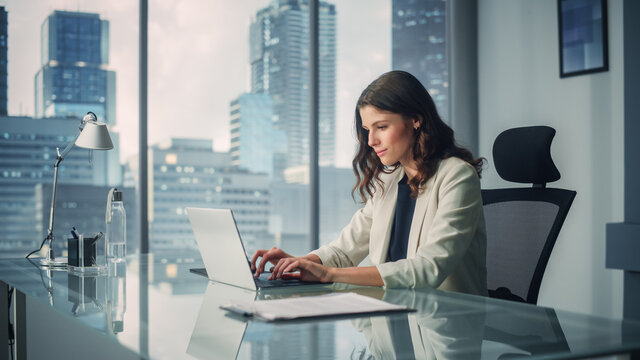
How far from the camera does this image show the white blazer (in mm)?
1525

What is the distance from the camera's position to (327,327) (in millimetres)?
989

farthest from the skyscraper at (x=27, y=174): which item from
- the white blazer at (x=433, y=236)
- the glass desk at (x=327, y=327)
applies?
the white blazer at (x=433, y=236)

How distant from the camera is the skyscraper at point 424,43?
409 centimetres

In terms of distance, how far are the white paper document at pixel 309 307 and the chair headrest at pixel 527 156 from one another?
998mm

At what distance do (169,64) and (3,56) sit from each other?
787 mm

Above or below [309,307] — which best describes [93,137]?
above

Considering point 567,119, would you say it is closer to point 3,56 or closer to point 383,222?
point 383,222

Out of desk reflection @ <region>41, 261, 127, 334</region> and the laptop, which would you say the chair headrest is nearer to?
the laptop

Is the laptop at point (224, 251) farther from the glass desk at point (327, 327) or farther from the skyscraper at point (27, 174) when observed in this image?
the skyscraper at point (27, 174)

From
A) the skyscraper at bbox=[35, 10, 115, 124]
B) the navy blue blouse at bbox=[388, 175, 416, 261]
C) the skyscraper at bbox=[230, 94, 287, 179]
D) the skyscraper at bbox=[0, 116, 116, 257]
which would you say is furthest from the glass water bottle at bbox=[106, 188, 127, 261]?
the skyscraper at bbox=[230, 94, 287, 179]

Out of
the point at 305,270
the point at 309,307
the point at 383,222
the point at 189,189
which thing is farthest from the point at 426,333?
the point at 189,189

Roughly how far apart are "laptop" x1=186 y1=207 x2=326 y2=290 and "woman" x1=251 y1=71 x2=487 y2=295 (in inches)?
3.4

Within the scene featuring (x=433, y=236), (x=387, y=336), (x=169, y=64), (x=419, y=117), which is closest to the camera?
(x=387, y=336)

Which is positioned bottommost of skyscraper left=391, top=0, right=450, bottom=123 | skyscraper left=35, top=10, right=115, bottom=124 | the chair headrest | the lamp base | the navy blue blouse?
the lamp base
